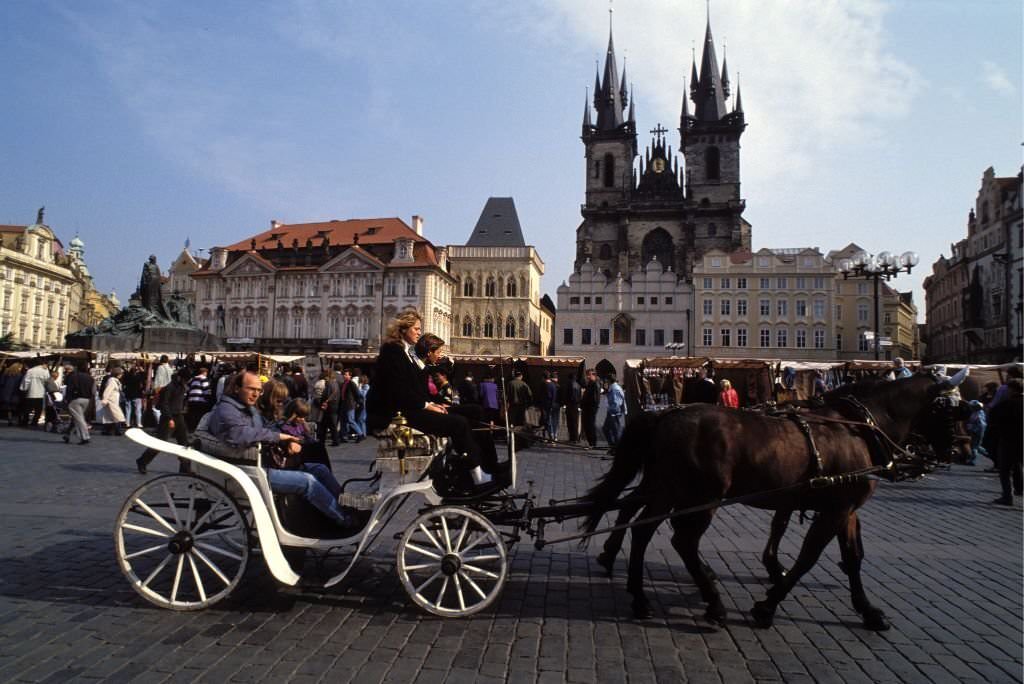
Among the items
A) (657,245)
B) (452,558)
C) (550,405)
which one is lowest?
(452,558)

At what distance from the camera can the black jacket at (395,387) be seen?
13.8ft

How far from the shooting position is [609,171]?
76312 mm

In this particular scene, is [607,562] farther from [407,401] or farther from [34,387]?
[34,387]

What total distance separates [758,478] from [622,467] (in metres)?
0.90

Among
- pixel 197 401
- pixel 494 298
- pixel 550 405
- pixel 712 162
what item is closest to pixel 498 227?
pixel 494 298

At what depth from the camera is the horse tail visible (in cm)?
445

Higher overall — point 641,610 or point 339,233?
point 339,233

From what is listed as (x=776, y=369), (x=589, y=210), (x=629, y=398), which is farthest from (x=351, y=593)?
(x=589, y=210)

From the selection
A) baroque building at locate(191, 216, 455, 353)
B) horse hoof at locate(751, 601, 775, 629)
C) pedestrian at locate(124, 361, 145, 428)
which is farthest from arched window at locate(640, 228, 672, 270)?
horse hoof at locate(751, 601, 775, 629)

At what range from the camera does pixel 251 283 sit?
59.0 m

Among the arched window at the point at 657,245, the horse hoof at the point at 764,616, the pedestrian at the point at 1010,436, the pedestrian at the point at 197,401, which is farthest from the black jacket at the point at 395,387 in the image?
the arched window at the point at 657,245

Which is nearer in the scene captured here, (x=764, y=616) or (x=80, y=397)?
(x=764, y=616)

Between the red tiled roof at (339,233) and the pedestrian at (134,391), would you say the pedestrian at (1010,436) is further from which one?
the red tiled roof at (339,233)

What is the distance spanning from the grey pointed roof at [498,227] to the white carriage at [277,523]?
5941cm
